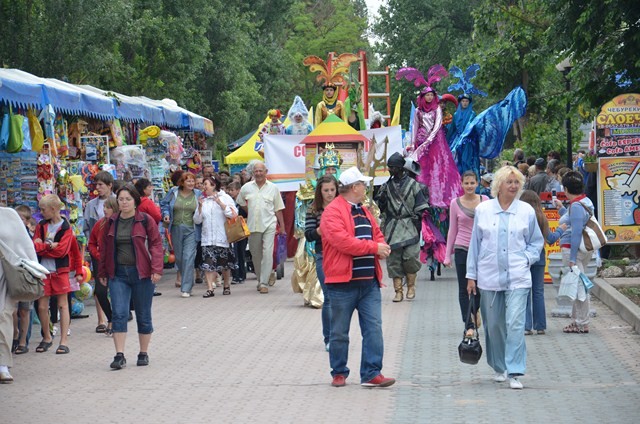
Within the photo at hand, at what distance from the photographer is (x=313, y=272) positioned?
15.3m

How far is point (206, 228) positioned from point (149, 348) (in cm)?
520

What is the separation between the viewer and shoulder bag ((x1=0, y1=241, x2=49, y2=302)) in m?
10.2

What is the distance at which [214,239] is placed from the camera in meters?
17.6

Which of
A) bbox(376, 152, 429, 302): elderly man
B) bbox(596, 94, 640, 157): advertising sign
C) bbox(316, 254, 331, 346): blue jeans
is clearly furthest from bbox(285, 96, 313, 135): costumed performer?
bbox(316, 254, 331, 346): blue jeans

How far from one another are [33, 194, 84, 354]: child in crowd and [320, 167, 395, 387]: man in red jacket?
12.0 ft

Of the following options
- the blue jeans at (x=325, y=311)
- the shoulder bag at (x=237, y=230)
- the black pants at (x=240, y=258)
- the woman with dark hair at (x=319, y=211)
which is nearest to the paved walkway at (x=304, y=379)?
the blue jeans at (x=325, y=311)

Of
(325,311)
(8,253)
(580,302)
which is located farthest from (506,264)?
(8,253)

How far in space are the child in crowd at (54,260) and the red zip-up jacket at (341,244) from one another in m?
3.71

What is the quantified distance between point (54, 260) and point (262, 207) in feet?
18.7

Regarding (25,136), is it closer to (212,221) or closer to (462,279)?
(212,221)

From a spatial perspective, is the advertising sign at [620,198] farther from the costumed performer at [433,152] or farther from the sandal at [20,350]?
the sandal at [20,350]

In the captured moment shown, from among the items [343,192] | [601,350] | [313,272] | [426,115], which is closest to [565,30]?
[426,115]

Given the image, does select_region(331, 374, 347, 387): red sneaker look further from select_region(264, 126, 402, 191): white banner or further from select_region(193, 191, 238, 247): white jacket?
select_region(264, 126, 402, 191): white banner

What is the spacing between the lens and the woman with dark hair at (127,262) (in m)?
11.1
